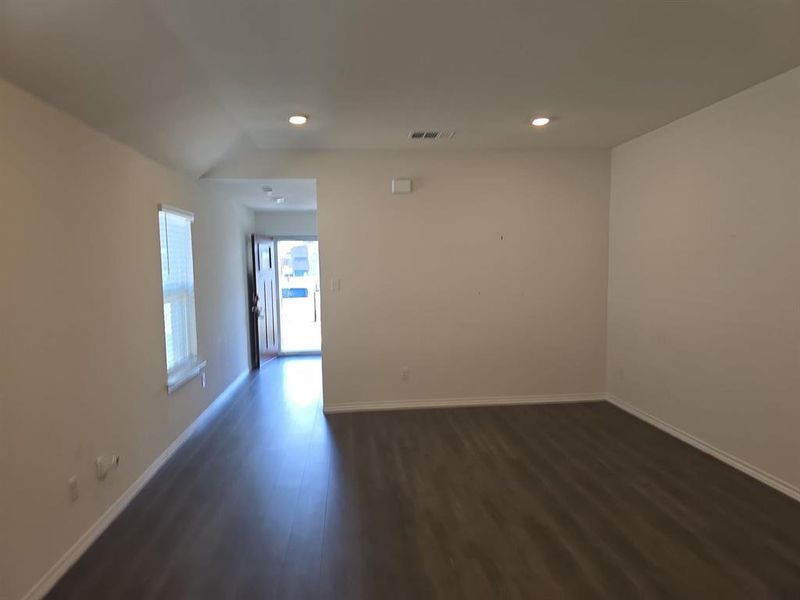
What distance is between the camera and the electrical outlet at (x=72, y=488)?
7.07 feet

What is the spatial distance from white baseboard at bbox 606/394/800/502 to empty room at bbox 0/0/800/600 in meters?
0.02

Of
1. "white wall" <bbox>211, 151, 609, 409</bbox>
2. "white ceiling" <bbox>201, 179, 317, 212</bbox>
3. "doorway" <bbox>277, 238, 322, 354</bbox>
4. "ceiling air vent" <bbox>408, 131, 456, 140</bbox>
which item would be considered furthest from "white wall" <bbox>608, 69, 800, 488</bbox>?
"doorway" <bbox>277, 238, 322, 354</bbox>

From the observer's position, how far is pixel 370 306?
14.0 feet

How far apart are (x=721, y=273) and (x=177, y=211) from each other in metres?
4.07

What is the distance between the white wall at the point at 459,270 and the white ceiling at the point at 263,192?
0.93 ft

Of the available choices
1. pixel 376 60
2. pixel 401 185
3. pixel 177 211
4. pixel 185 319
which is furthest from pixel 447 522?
pixel 177 211

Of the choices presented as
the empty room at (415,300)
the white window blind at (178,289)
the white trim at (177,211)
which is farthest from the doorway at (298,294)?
the white trim at (177,211)

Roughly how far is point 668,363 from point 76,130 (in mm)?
4333

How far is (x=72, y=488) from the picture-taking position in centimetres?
218

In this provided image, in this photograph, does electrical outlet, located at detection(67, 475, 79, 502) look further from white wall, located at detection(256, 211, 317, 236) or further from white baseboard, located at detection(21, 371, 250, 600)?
white wall, located at detection(256, 211, 317, 236)

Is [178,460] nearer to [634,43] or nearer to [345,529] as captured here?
[345,529]

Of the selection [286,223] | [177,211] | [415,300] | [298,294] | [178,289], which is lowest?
[298,294]

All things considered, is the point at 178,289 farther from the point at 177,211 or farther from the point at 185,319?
the point at 177,211

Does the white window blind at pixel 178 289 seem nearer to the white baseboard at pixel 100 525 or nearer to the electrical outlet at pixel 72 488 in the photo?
the white baseboard at pixel 100 525
